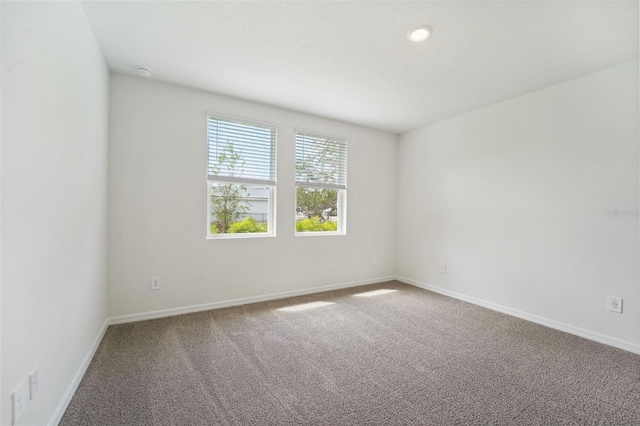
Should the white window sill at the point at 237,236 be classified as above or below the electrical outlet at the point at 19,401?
above

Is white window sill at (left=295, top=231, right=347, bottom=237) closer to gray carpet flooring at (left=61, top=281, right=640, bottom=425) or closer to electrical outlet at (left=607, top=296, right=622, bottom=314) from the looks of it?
gray carpet flooring at (left=61, top=281, right=640, bottom=425)

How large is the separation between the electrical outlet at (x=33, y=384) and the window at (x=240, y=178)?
2.03 metres

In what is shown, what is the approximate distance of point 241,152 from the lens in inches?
136

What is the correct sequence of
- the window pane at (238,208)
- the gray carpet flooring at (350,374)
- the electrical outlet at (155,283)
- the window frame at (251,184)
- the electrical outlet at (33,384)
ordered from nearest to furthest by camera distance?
1. the electrical outlet at (33,384)
2. the gray carpet flooring at (350,374)
3. the electrical outlet at (155,283)
4. the window frame at (251,184)
5. the window pane at (238,208)

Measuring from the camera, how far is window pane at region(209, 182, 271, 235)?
11.0 ft

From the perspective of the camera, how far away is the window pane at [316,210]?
3959mm

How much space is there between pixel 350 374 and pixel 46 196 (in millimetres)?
2063

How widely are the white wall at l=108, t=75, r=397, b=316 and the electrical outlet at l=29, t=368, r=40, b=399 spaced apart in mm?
1636

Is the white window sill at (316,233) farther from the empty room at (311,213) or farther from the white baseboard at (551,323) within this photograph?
the white baseboard at (551,323)

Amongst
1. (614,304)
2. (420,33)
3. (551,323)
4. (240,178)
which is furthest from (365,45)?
(551,323)

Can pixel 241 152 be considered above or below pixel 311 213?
above

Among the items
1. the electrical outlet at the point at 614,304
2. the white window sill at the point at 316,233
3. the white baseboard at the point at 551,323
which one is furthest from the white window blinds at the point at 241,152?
the electrical outlet at the point at 614,304

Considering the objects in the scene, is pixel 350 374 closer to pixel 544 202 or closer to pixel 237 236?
pixel 237 236

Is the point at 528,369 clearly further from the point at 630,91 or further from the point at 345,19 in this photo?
the point at 345,19
